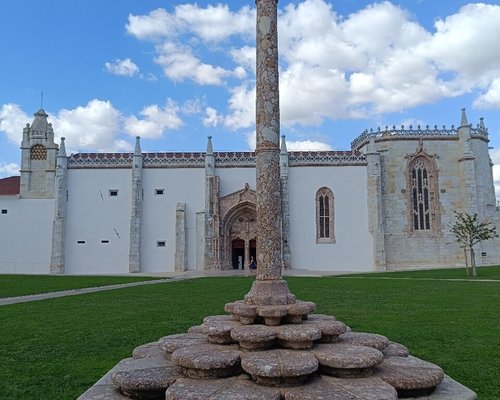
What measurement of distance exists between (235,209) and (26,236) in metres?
17.2

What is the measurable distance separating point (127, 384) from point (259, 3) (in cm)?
646

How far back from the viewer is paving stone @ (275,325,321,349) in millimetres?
5507

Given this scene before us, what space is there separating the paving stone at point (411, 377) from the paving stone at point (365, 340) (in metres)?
0.62

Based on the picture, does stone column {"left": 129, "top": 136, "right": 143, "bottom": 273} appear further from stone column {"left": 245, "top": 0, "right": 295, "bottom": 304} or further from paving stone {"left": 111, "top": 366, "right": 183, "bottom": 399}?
paving stone {"left": 111, "top": 366, "right": 183, "bottom": 399}

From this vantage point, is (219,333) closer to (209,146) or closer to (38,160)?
(209,146)

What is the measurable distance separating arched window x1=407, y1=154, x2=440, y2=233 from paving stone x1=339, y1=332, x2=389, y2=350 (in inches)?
1233

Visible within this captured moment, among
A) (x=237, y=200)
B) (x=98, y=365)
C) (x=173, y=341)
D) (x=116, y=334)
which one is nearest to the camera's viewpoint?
(x=173, y=341)

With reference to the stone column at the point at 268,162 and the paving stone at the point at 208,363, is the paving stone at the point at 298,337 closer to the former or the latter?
the paving stone at the point at 208,363

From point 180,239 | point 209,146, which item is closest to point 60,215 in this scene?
point 180,239

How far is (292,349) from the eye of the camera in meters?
5.57

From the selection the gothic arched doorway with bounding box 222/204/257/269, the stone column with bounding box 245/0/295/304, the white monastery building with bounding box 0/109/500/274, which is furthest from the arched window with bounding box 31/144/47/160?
the stone column with bounding box 245/0/295/304

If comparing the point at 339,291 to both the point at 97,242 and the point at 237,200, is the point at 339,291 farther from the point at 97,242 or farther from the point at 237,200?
the point at 97,242

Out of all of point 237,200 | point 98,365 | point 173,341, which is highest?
point 237,200

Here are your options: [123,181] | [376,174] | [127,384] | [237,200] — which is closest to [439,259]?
[376,174]
